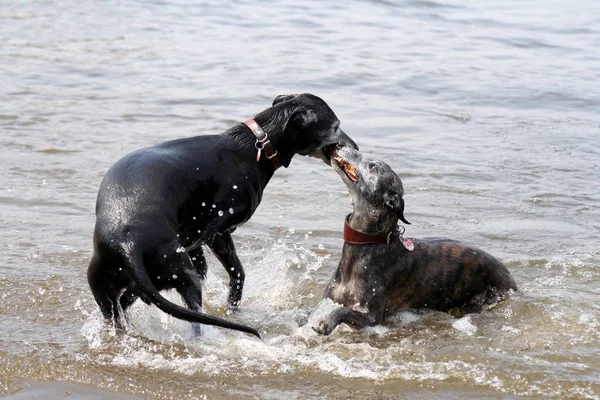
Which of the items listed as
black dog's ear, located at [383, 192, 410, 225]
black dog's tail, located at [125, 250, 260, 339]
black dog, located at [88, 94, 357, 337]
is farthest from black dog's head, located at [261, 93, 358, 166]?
black dog's tail, located at [125, 250, 260, 339]

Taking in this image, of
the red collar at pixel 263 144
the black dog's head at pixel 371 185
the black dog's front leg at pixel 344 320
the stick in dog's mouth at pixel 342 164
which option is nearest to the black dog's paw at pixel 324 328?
the black dog's front leg at pixel 344 320

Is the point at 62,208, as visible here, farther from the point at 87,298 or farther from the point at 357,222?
the point at 357,222

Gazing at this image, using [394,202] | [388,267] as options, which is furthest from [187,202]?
[388,267]

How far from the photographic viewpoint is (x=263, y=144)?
275 inches

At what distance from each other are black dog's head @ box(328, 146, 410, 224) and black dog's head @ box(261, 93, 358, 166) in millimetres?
145

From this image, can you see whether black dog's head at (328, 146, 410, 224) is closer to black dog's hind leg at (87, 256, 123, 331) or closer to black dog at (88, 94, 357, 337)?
black dog at (88, 94, 357, 337)

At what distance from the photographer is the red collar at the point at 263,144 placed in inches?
275

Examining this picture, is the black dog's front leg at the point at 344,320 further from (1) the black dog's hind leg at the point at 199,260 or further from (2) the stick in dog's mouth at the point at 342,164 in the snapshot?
(1) the black dog's hind leg at the point at 199,260

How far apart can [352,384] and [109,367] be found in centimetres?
150

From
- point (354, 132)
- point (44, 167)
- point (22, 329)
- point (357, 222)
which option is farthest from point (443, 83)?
point (22, 329)

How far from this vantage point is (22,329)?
673 cm

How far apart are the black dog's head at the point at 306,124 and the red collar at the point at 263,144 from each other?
0.09 meters

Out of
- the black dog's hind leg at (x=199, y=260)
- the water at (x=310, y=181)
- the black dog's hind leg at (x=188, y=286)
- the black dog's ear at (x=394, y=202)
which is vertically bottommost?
the water at (x=310, y=181)

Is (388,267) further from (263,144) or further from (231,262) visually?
(263,144)
